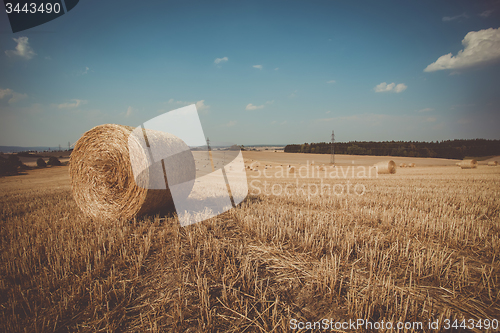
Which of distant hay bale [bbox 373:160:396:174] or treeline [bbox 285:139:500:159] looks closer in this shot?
distant hay bale [bbox 373:160:396:174]

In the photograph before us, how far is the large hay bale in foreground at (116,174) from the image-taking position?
481cm

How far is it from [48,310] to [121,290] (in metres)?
0.63

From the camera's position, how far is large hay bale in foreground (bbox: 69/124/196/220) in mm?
4812

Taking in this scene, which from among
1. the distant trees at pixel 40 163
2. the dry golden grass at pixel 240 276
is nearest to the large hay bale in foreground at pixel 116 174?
the dry golden grass at pixel 240 276

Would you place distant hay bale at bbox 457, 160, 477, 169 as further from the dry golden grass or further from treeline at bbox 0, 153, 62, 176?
treeline at bbox 0, 153, 62, 176

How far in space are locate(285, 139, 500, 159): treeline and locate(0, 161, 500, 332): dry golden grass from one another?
4733 cm

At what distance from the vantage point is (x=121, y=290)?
7.78 ft

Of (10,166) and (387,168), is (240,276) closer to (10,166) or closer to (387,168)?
(387,168)

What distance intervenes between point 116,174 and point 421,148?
54.0 meters

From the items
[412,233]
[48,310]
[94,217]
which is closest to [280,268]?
[48,310]

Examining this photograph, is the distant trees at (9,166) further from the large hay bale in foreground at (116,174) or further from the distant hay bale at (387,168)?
the distant hay bale at (387,168)

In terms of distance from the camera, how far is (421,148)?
139 feet

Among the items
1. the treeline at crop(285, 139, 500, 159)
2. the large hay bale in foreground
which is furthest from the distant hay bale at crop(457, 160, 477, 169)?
the large hay bale in foreground

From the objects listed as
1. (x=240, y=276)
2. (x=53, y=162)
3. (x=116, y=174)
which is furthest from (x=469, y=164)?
(x=53, y=162)
